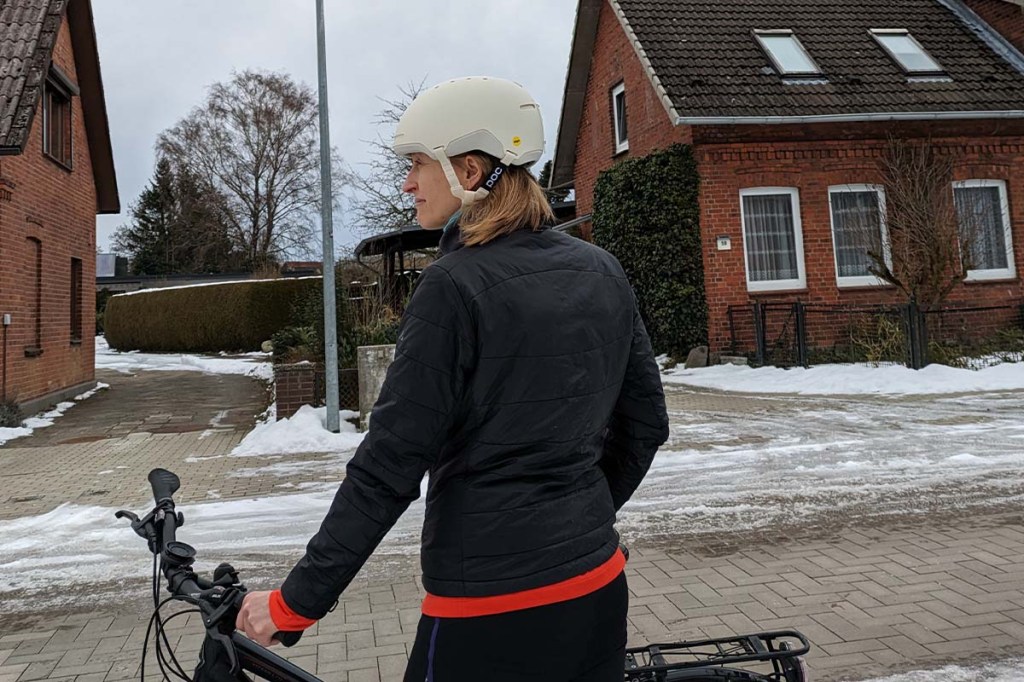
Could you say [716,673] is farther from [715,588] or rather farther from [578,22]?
[578,22]

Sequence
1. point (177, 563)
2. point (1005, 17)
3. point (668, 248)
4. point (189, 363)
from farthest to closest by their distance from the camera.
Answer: point (189, 363) → point (1005, 17) → point (668, 248) → point (177, 563)

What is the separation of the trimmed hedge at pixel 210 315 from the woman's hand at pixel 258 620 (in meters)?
22.6

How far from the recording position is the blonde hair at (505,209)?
1.47m

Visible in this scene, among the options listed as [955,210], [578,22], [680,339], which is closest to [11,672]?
[680,339]

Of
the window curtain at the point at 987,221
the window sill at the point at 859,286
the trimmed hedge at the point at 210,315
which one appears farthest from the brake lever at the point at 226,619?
the trimmed hedge at the point at 210,315

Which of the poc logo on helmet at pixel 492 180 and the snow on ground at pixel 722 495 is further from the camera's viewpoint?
the snow on ground at pixel 722 495

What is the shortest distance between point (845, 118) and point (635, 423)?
49.0 ft

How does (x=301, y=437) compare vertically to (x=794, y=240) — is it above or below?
below

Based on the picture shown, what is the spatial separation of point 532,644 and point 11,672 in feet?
10.3

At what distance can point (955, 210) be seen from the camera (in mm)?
15070

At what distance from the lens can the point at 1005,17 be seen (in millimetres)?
16984

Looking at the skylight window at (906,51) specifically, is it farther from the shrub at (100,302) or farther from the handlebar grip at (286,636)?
the shrub at (100,302)

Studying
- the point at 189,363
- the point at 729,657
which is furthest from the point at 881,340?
the point at 189,363

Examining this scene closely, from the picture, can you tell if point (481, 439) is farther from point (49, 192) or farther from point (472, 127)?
point (49, 192)
